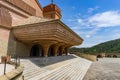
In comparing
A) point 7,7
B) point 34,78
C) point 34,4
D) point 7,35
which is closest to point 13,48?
point 7,35

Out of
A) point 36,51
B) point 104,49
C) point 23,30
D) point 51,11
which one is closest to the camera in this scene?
point 23,30

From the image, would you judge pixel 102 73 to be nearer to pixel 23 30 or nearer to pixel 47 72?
pixel 47 72

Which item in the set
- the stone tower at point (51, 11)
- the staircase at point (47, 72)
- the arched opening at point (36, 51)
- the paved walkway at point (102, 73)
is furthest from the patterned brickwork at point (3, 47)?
the stone tower at point (51, 11)

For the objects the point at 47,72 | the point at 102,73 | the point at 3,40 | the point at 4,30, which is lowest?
the point at 102,73

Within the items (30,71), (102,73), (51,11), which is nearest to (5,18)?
(30,71)

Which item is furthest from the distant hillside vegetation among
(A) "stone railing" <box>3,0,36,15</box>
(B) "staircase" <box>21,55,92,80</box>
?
(B) "staircase" <box>21,55,92,80</box>

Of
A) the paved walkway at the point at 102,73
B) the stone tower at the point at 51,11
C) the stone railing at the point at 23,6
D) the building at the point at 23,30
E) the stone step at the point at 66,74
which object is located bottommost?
the paved walkway at the point at 102,73

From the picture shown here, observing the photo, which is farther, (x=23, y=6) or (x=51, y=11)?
(x=51, y=11)

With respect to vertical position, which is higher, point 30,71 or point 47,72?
point 30,71

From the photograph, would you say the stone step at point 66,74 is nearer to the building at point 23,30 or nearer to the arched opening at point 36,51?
the building at point 23,30

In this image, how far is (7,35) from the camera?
15.6m

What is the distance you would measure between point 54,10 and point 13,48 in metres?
14.5

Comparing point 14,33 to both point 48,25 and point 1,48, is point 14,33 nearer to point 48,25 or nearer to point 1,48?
point 1,48

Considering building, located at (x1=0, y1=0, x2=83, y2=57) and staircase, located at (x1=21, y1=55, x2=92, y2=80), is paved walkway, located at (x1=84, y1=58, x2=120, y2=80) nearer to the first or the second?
staircase, located at (x1=21, y1=55, x2=92, y2=80)
